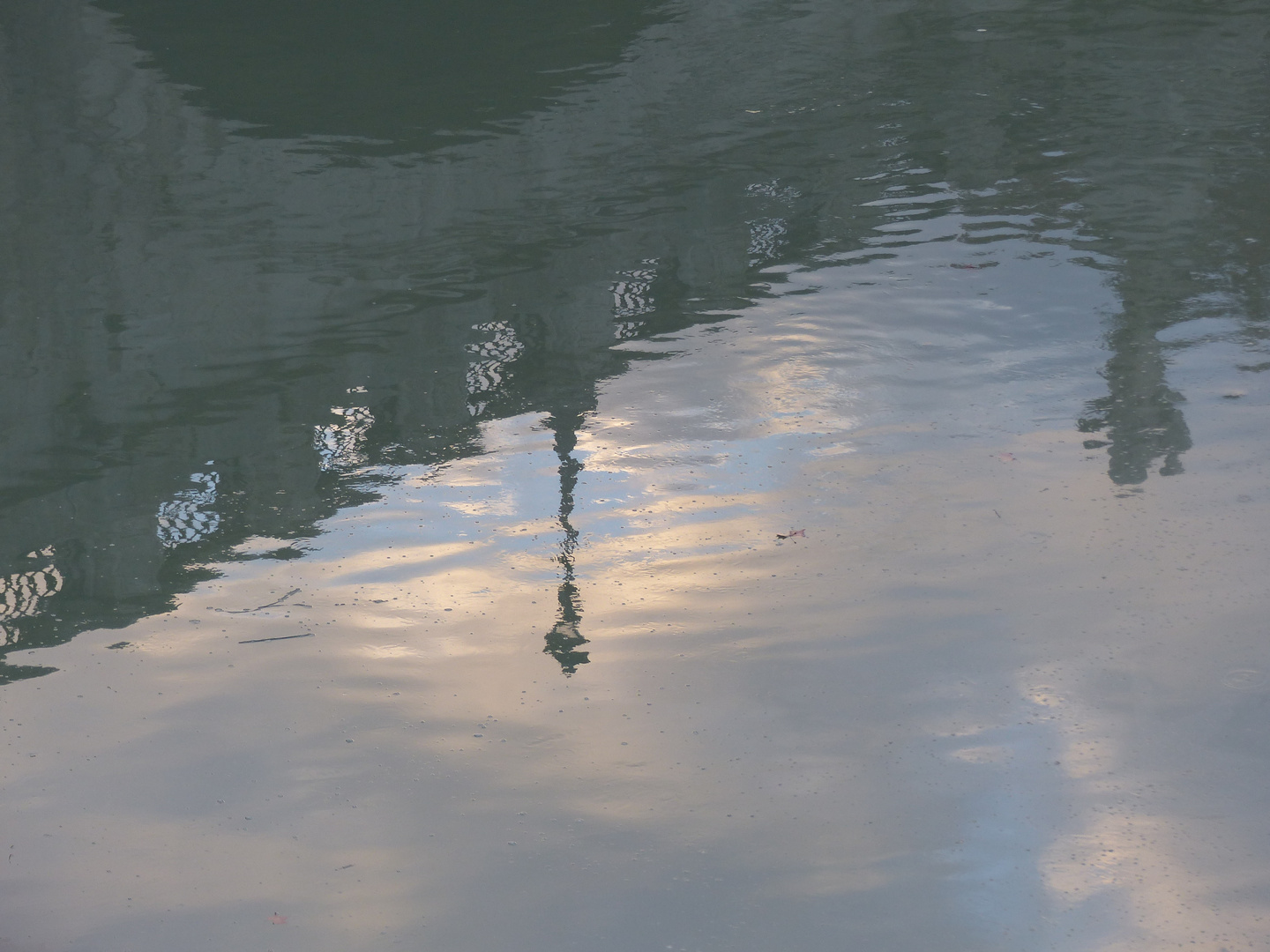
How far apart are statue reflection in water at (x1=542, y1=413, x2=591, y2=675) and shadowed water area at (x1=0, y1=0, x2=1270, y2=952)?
2 cm

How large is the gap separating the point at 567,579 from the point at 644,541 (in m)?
0.56

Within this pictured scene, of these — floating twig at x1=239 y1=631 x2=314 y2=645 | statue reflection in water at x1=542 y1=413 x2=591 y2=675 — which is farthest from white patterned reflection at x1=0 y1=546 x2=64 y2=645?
statue reflection in water at x1=542 y1=413 x2=591 y2=675

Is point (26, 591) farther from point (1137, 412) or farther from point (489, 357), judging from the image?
point (1137, 412)

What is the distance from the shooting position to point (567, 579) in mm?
6430

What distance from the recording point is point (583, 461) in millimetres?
7555

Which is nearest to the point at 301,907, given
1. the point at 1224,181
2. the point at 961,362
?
the point at 961,362

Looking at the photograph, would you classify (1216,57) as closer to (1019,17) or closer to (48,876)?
(1019,17)

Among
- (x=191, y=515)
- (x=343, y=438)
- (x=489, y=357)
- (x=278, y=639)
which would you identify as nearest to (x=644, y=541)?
(x=278, y=639)

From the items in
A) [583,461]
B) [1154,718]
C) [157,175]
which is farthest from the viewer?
[157,175]

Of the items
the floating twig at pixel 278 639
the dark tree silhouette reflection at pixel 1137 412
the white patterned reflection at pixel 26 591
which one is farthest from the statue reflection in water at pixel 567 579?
the dark tree silhouette reflection at pixel 1137 412

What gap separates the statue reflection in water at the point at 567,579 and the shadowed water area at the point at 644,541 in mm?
22

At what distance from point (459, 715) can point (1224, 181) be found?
10.1 m

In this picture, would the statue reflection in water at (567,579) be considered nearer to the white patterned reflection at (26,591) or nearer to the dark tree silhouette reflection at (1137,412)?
the white patterned reflection at (26,591)

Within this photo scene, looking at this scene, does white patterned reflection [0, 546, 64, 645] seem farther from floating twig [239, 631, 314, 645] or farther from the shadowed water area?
floating twig [239, 631, 314, 645]
